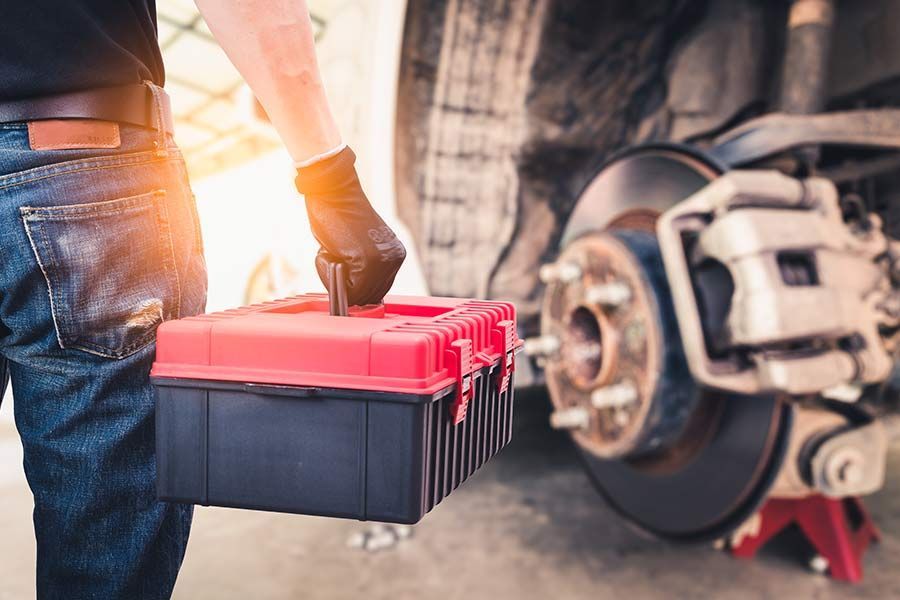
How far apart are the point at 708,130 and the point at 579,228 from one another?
1.23 feet

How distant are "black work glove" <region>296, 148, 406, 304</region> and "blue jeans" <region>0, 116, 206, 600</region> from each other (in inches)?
5.1

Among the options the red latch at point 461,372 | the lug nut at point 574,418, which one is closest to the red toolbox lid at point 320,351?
the red latch at point 461,372

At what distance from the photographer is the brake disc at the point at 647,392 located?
47.6 inches

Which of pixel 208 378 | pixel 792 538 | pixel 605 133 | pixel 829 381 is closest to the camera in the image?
pixel 208 378

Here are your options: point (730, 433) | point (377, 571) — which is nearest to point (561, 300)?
point (730, 433)

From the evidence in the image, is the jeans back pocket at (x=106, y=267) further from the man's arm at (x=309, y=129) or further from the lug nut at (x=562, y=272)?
the lug nut at (x=562, y=272)

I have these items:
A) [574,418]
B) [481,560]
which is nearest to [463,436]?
[574,418]

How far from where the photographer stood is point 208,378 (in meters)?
0.57

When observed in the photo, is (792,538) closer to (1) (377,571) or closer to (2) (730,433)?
(2) (730,433)

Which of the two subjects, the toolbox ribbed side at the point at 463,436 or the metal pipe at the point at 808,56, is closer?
the toolbox ribbed side at the point at 463,436

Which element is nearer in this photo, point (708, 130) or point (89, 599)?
point (89, 599)

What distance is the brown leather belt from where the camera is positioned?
578 millimetres

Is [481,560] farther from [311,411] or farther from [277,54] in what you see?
[277,54]

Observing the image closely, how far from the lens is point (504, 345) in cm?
72
